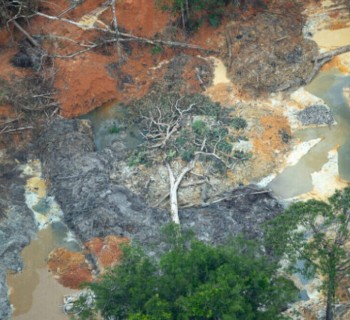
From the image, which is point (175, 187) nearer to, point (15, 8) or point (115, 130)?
point (115, 130)

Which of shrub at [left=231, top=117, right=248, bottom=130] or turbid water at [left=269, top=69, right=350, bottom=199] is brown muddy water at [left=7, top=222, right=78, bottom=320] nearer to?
shrub at [left=231, top=117, right=248, bottom=130]

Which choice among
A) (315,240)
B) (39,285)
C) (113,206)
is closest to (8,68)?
(113,206)

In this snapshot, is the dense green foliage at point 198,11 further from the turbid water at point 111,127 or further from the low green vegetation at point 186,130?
the turbid water at point 111,127

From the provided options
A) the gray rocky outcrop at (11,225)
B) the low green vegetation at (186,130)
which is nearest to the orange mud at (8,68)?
the gray rocky outcrop at (11,225)

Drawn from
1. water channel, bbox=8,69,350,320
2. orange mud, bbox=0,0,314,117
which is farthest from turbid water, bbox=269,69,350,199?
orange mud, bbox=0,0,314,117

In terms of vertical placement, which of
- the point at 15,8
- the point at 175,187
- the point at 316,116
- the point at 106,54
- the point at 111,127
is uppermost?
the point at 15,8

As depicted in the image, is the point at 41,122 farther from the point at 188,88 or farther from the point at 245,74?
the point at 245,74
